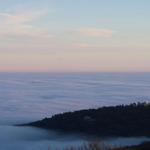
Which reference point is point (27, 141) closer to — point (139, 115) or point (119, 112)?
point (119, 112)

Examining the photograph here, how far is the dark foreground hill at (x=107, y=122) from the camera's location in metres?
18.2

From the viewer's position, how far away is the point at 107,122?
20.3 metres

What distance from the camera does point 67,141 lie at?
17.8 metres

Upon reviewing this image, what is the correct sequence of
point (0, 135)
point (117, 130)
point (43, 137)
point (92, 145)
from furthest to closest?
point (0, 135), point (43, 137), point (117, 130), point (92, 145)

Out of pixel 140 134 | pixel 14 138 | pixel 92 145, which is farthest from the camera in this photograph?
pixel 14 138

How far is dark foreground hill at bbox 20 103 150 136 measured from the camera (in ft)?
59.8

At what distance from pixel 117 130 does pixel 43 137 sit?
20.3ft

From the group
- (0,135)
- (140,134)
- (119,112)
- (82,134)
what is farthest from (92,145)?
(0,135)

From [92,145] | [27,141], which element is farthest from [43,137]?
[92,145]

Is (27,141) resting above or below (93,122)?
below

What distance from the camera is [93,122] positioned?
2094cm

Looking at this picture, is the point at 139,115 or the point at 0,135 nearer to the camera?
the point at 139,115

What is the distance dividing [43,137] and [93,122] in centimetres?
446

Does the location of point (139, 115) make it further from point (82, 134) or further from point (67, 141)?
point (67, 141)
